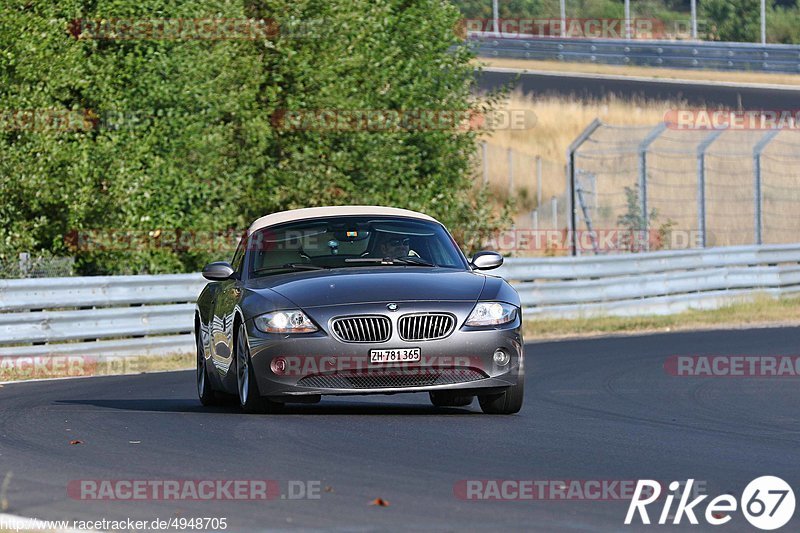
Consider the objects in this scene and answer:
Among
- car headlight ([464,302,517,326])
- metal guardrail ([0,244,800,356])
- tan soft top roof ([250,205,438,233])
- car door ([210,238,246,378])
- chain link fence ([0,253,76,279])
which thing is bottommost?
metal guardrail ([0,244,800,356])

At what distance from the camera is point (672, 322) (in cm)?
2477

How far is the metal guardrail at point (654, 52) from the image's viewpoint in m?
59.6

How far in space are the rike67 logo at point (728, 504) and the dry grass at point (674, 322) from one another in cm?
1566

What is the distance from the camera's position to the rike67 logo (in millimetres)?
6527

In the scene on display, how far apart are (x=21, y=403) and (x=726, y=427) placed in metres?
5.85

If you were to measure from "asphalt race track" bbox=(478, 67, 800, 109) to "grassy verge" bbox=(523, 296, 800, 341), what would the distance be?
27537 mm

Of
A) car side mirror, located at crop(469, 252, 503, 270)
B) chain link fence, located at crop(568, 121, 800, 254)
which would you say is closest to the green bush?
chain link fence, located at crop(568, 121, 800, 254)

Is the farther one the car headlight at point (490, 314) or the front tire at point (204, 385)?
the front tire at point (204, 385)

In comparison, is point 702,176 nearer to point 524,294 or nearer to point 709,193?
point 524,294

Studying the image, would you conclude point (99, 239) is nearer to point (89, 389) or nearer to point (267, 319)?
point (89, 389)

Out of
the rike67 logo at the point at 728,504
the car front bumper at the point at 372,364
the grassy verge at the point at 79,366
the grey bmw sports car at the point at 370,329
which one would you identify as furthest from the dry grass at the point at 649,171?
the rike67 logo at the point at 728,504

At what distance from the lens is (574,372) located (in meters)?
16.0

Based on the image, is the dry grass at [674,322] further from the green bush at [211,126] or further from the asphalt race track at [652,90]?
the asphalt race track at [652,90]

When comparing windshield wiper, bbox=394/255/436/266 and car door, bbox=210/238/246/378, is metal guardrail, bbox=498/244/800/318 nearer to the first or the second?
car door, bbox=210/238/246/378
